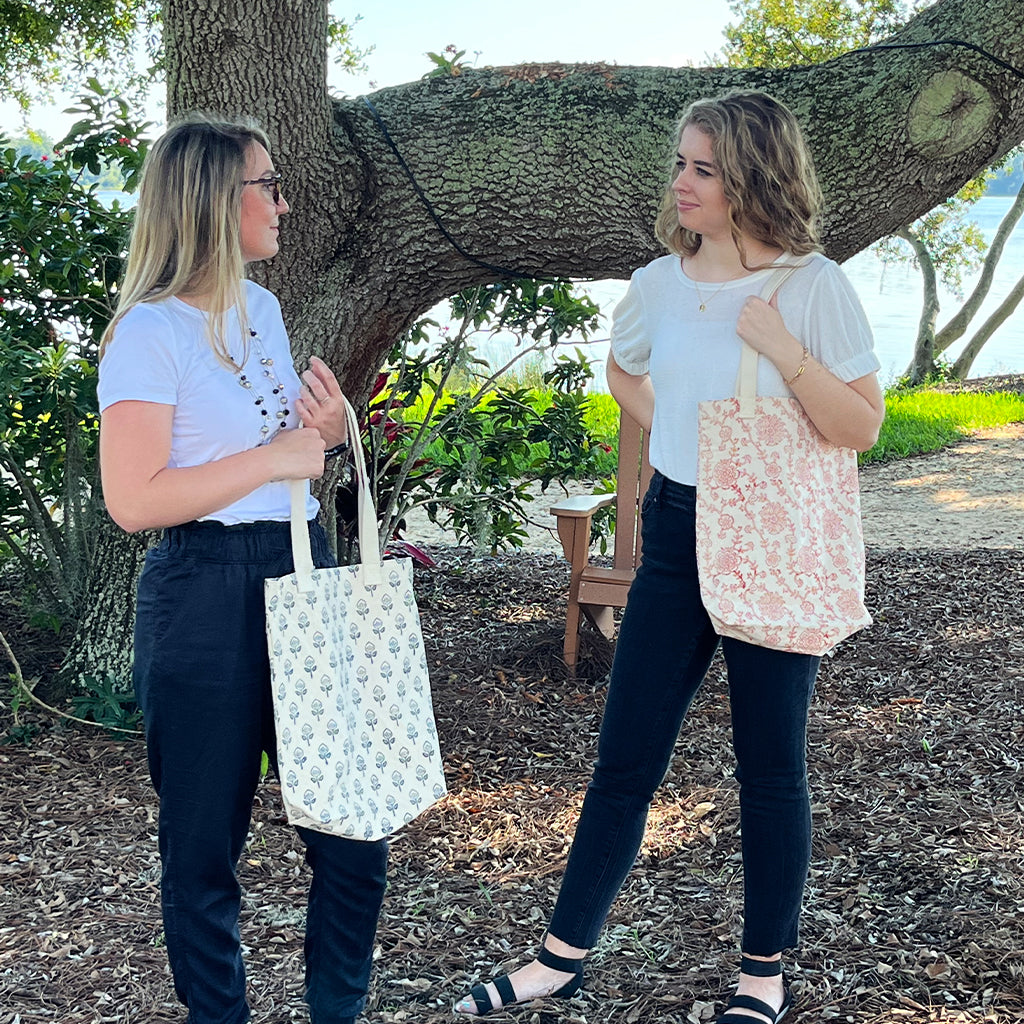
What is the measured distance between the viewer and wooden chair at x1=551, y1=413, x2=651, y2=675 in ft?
14.7

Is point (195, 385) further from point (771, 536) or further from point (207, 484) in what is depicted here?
point (771, 536)

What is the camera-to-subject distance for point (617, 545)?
4664 mm

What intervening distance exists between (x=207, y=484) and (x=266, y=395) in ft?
0.72

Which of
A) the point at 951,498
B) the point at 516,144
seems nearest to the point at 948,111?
the point at 516,144

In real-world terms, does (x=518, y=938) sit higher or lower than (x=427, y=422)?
lower

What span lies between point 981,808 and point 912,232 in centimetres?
1274

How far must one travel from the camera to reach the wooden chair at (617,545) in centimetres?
447

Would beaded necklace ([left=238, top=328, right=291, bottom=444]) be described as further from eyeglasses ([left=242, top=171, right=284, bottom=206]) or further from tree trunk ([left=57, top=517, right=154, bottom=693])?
tree trunk ([left=57, top=517, right=154, bottom=693])

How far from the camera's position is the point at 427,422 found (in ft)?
15.9

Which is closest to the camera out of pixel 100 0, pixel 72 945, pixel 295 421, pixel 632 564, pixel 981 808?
pixel 295 421

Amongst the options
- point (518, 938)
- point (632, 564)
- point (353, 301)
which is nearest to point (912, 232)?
point (632, 564)

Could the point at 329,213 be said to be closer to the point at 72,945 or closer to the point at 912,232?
the point at 72,945

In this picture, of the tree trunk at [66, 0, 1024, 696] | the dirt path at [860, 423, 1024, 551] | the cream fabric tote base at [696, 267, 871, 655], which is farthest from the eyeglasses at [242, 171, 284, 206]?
the dirt path at [860, 423, 1024, 551]

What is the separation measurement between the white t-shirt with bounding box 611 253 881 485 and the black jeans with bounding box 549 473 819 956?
0.14 meters
